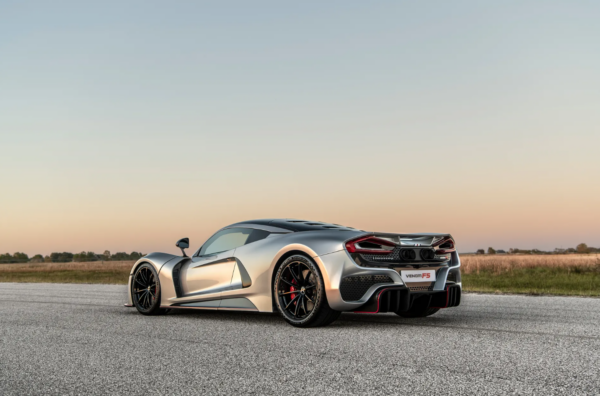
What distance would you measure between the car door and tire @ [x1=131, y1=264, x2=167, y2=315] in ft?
1.78

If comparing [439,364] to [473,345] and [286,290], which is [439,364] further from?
[286,290]

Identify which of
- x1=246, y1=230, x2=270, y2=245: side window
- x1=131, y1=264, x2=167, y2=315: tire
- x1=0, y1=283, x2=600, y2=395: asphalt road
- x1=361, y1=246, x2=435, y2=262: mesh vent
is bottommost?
x1=0, y1=283, x2=600, y2=395: asphalt road

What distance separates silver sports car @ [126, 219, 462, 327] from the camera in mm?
5941

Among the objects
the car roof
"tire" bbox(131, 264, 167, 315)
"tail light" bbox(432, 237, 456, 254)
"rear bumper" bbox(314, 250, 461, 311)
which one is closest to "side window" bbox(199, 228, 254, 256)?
the car roof

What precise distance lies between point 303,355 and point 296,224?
2619mm

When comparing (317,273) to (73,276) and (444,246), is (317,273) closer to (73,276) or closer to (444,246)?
(444,246)

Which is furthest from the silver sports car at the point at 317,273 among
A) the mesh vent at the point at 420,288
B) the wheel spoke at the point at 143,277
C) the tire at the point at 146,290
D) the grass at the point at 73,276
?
the grass at the point at 73,276

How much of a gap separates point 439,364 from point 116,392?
2276 millimetres

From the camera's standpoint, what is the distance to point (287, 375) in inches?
156

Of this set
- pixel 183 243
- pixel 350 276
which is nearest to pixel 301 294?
pixel 350 276

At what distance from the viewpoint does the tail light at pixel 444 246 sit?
261 inches

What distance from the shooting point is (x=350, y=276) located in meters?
5.90

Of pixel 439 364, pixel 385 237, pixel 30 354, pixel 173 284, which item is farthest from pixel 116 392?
pixel 173 284

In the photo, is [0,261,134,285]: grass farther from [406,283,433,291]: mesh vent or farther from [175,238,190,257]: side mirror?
[406,283,433,291]: mesh vent
